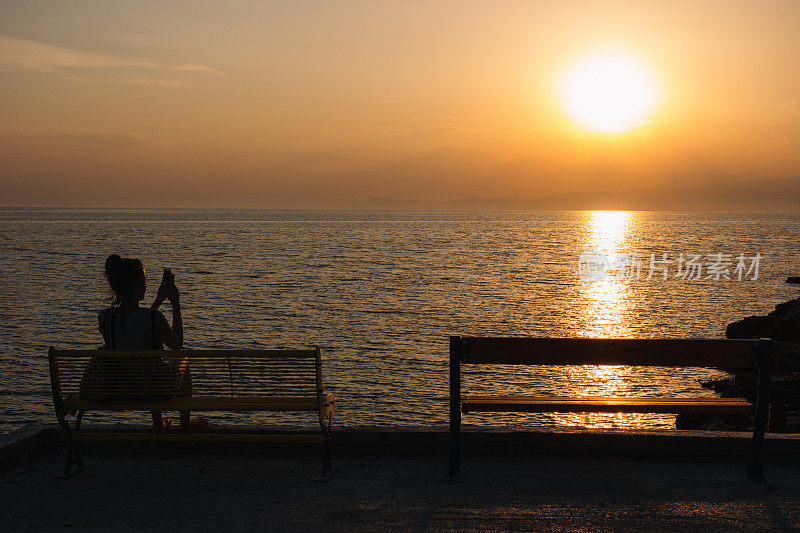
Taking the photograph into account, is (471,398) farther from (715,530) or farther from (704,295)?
(704,295)

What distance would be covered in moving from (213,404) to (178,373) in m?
0.45

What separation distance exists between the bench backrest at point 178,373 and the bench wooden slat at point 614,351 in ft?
4.79

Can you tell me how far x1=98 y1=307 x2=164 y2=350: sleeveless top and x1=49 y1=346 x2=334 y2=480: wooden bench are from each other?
0.72ft

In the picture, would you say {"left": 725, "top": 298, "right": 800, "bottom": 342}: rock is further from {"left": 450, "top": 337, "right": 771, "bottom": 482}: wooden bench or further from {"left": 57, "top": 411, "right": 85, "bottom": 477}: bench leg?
{"left": 57, "top": 411, "right": 85, "bottom": 477}: bench leg

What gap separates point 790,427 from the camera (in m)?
13.3

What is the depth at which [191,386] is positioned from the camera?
6.05 meters

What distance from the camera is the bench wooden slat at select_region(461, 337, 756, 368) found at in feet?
18.1

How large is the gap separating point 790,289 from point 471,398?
57955 millimetres

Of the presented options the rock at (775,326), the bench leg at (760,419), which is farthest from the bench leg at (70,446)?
the rock at (775,326)

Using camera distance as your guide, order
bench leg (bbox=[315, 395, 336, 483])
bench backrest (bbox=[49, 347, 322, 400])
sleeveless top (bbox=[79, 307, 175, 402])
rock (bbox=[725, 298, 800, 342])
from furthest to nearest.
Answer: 1. rock (bbox=[725, 298, 800, 342])
2. sleeveless top (bbox=[79, 307, 175, 402])
3. bench backrest (bbox=[49, 347, 322, 400])
4. bench leg (bbox=[315, 395, 336, 483])

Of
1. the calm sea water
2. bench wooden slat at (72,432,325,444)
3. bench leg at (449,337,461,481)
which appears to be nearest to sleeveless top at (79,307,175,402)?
bench wooden slat at (72,432,325,444)

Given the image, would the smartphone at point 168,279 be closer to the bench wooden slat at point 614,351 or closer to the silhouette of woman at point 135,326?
the silhouette of woman at point 135,326

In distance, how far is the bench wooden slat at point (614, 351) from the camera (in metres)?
5.51

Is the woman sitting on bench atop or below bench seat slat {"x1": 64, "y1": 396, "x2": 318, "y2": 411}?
atop
